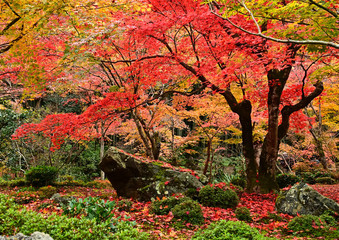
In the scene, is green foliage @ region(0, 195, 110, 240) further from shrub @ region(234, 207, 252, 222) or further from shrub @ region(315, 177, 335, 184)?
shrub @ region(315, 177, 335, 184)

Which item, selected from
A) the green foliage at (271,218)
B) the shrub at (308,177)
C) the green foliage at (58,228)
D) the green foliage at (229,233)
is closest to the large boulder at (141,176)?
the green foliage at (271,218)

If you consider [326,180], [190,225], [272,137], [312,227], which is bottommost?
[326,180]

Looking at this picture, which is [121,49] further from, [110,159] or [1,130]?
[1,130]

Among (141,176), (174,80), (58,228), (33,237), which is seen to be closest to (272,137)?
(141,176)

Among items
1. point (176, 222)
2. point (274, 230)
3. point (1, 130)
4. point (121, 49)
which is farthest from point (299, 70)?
point (1, 130)

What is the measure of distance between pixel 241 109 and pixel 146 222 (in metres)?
5.47

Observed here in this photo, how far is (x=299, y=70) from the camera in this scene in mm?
13203

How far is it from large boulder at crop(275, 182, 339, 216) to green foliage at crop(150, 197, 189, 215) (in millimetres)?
2779

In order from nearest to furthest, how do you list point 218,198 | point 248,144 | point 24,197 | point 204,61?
point 218,198
point 24,197
point 204,61
point 248,144

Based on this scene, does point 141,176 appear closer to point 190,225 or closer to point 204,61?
point 190,225

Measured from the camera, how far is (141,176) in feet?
26.1

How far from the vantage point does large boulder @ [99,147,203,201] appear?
7.55 meters

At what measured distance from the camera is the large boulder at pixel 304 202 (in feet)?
18.2

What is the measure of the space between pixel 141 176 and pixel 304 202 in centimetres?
503
